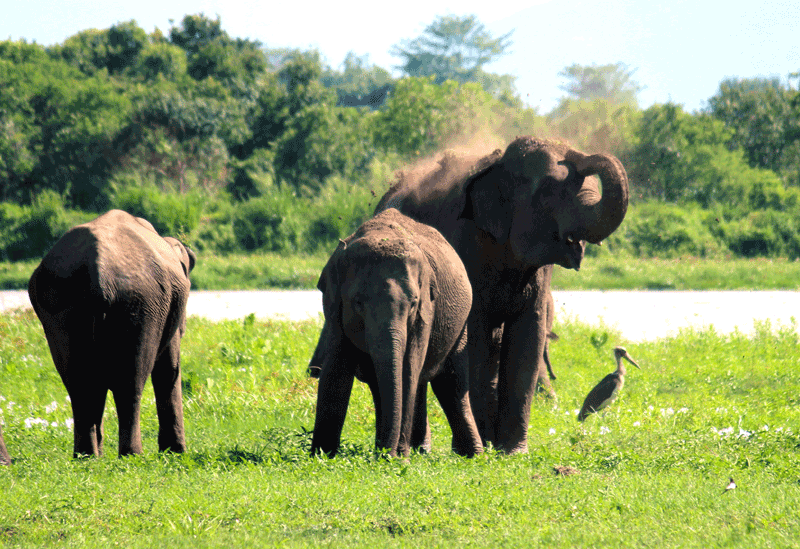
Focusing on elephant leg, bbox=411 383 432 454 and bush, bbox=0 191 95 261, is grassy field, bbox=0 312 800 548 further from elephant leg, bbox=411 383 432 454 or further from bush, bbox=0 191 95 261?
bush, bbox=0 191 95 261

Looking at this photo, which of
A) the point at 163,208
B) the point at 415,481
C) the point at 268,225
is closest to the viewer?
the point at 415,481

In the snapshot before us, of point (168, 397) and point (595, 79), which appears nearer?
point (168, 397)

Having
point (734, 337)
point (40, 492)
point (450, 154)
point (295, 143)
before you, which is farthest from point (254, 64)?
point (40, 492)

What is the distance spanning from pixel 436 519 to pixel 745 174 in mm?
34615

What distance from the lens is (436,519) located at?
5.21 metres

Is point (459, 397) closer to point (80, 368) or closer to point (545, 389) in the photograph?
point (80, 368)

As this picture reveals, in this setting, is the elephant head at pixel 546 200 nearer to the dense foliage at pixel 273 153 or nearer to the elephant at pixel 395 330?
the elephant at pixel 395 330

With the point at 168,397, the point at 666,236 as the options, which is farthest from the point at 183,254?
the point at 666,236

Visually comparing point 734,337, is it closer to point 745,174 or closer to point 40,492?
point 40,492

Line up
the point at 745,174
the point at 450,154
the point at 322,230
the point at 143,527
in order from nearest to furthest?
1. the point at 143,527
2. the point at 450,154
3. the point at 322,230
4. the point at 745,174

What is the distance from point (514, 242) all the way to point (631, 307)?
1412 centimetres

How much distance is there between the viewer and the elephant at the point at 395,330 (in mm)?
5871

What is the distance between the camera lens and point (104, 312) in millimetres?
6344

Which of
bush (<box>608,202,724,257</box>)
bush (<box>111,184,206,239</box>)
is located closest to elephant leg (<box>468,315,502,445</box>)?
bush (<box>111,184,206,239</box>)
